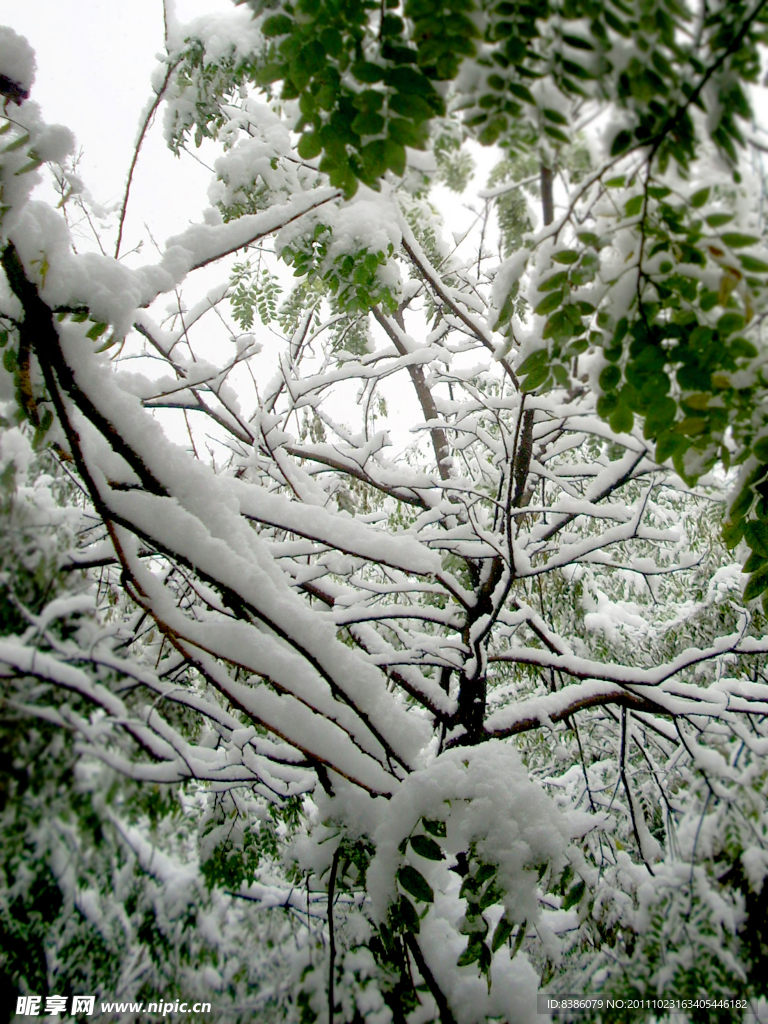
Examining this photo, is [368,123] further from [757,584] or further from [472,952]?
[472,952]

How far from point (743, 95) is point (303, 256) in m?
1.66

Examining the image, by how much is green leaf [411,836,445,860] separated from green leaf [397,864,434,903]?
46 mm

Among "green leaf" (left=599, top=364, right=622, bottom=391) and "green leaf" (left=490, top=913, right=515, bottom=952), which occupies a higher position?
"green leaf" (left=599, top=364, right=622, bottom=391)

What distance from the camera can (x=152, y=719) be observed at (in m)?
0.79

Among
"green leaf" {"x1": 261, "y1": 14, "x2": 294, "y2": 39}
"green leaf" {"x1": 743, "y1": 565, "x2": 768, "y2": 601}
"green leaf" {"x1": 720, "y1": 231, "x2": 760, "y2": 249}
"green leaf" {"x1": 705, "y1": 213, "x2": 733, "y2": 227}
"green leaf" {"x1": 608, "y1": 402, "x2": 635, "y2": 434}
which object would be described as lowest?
"green leaf" {"x1": 743, "y1": 565, "x2": 768, "y2": 601}

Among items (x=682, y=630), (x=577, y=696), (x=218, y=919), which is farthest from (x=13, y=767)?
(x=682, y=630)

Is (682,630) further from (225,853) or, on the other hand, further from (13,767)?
(13,767)

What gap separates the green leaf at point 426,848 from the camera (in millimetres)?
1071

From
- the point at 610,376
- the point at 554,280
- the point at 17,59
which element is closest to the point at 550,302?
the point at 554,280

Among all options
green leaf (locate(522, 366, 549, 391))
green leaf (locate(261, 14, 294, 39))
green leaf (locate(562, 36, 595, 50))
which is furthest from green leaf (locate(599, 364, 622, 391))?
green leaf (locate(261, 14, 294, 39))

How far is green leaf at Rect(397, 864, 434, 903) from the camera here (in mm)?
1057

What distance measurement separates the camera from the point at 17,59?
1.09m

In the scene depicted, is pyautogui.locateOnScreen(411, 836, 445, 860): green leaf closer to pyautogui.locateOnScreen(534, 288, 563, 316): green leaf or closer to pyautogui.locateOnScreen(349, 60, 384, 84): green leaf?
pyautogui.locateOnScreen(534, 288, 563, 316): green leaf

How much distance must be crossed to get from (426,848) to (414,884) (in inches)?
3.0
